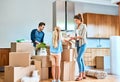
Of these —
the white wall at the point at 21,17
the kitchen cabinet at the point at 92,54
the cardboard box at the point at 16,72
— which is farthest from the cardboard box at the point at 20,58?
the kitchen cabinet at the point at 92,54

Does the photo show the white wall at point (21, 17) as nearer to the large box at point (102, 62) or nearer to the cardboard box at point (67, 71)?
the large box at point (102, 62)

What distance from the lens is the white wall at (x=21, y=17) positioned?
6340 millimetres

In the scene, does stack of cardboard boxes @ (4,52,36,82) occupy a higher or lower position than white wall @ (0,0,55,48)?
lower

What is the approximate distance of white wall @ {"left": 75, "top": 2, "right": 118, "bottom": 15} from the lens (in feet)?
24.8

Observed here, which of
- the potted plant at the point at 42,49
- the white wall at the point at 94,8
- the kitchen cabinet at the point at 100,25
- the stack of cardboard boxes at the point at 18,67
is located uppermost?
the white wall at the point at 94,8

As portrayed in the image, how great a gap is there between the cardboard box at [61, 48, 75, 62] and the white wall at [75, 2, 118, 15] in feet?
11.3

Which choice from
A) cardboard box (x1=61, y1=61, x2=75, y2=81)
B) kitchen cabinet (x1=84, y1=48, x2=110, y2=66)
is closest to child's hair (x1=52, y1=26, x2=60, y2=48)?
cardboard box (x1=61, y1=61, x2=75, y2=81)

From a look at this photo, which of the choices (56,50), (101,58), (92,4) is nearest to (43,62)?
(56,50)

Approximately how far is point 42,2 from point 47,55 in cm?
285

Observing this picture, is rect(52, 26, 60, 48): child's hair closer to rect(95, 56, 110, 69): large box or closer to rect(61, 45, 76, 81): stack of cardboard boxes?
rect(61, 45, 76, 81): stack of cardboard boxes

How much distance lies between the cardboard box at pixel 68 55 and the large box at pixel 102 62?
9.94 ft

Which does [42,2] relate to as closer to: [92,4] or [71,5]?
[71,5]

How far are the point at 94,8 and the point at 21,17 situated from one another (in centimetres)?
306

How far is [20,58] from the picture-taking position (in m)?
3.80
